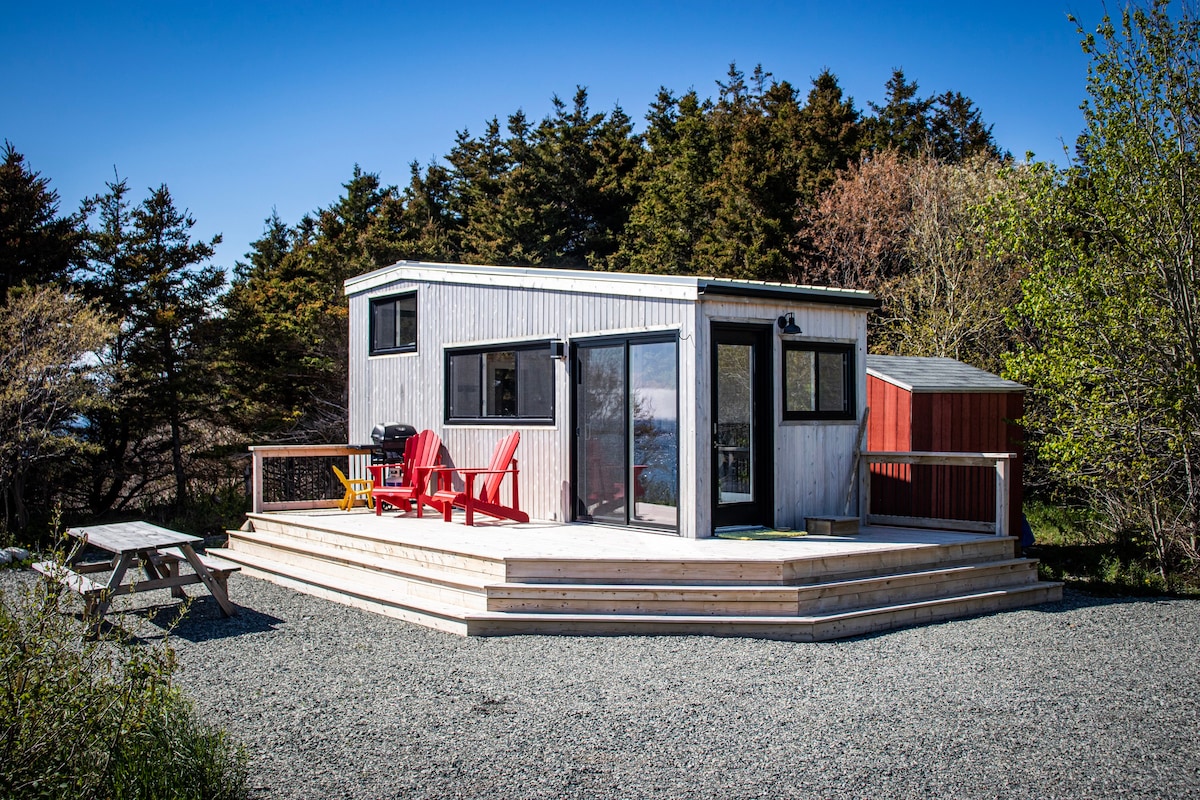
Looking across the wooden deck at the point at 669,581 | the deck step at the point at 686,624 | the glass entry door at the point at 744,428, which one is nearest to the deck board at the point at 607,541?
the wooden deck at the point at 669,581

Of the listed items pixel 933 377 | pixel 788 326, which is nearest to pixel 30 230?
pixel 788 326

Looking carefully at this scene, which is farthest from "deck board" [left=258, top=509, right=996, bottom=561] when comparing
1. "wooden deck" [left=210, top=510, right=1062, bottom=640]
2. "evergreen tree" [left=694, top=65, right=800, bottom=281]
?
"evergreen tree" [left=694, top=65, right=800, bottom=281]

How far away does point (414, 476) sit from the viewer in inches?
378

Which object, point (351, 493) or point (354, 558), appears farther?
point (351, 493)

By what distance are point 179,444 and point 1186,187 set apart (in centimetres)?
1578

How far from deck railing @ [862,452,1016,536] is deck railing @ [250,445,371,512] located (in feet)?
19.0

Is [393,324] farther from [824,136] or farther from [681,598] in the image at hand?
[824,136]

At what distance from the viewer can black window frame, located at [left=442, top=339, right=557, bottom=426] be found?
349 inches

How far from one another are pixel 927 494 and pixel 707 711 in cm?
531

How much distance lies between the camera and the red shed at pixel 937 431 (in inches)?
354

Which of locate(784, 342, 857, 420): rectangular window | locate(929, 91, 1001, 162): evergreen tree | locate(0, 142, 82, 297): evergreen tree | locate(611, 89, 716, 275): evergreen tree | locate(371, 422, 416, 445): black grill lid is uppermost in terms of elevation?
locate(929, 91, 1001, 162): evergreen tree

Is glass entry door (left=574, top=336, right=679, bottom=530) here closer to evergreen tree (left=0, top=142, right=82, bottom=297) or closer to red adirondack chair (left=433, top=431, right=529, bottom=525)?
red adirondack chair (left=433, top=431, right=529, bottom=525)

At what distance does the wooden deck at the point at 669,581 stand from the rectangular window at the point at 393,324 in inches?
131

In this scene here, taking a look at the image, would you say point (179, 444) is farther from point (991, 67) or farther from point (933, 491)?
point (991, 67)
